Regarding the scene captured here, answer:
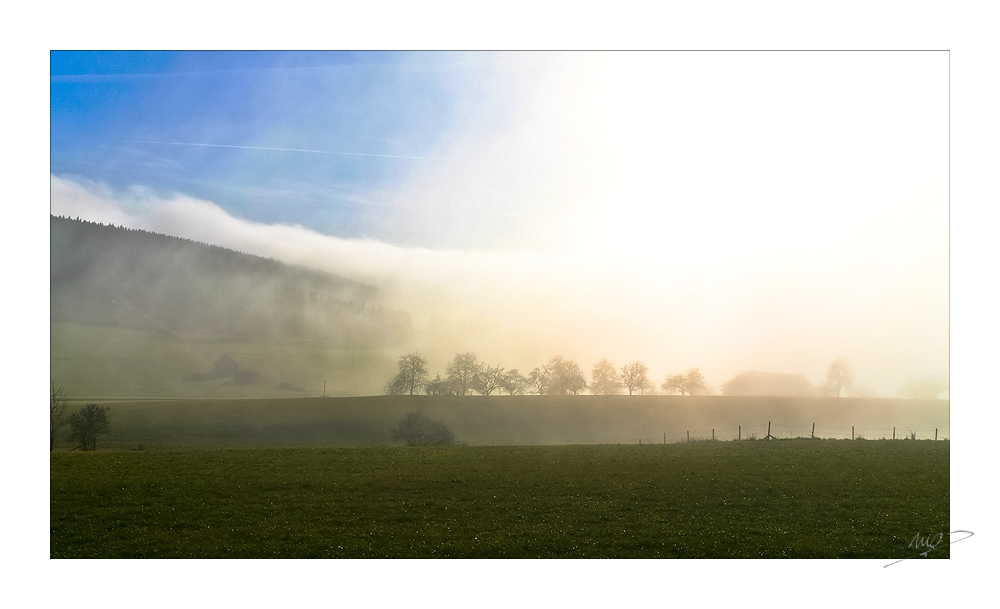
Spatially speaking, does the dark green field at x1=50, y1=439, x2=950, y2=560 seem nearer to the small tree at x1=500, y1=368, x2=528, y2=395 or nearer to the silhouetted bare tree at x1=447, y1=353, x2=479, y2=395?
the silhouetted bare tree at x1=447, y1=353, x2=479, y2=395

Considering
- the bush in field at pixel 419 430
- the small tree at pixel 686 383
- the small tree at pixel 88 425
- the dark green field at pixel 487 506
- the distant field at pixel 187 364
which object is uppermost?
the distant field at pixel 187 364

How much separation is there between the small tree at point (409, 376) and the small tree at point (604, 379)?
13.2m

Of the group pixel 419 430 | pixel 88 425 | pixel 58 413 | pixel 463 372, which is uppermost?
pixel 463 372

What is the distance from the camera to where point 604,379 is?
41.3m

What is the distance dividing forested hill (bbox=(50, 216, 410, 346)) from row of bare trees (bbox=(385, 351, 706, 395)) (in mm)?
5188

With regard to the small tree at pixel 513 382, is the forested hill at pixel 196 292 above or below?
above

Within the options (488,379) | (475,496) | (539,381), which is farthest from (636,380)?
(475,496)

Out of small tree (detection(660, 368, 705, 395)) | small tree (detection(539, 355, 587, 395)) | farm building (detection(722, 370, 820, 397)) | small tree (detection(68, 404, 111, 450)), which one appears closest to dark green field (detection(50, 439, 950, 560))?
small tree (detection(68, 404, 111, 450))

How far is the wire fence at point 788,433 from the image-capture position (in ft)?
128

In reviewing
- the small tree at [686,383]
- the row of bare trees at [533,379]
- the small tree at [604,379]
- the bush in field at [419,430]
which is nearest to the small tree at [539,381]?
the row of bare trees at [533,379]

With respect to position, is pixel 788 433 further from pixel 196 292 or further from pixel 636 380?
pixel 196 292

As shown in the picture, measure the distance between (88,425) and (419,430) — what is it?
21639 millimetres

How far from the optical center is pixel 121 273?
2988 cm
